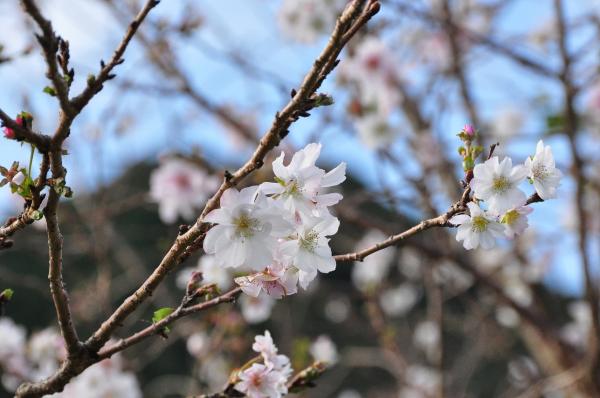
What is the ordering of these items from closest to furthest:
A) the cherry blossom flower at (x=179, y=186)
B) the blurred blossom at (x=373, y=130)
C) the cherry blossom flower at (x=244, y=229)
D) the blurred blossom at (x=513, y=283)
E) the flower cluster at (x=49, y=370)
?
the cherry blossom flower at (x=244, y=229)
the flower cluster at (x=49, y=370)
the blurred blossom at (x=373, y=130)
the cherry blossom flower at (x=179, y=186)
the blurred blossom at (x=513, y=283)

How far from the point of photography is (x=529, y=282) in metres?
3.44

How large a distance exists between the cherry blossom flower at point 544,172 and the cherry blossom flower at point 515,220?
0.14 feet

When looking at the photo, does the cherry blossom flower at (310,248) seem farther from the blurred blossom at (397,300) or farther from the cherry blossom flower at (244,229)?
the blurred blossom at (397,300)

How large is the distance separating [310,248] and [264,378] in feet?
1.01

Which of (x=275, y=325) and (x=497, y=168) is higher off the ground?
(x=275, y=325)

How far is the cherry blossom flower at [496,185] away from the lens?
3.03 ft

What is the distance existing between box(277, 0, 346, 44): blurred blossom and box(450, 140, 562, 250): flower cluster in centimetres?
270

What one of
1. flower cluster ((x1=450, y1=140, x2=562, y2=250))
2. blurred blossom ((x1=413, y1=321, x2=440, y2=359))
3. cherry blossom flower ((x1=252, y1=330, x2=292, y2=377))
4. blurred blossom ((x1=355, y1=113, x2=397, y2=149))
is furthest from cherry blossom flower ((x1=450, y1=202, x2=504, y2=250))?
blurred blossom ((x1=413, y1=321, x2=440, y2=359))

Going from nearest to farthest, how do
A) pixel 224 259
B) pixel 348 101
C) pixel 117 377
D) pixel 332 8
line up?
pixel 224 259
pixel 117 377
pixel 348 101
pixel 332 8

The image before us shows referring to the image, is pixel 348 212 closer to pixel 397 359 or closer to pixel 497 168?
pixel 397 359

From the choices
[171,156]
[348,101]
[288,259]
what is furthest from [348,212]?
[288,259]

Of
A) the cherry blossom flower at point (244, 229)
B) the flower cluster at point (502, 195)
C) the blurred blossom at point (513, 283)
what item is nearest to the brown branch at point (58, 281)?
the cherry blossom flower at point (244, 229)

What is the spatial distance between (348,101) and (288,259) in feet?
8.19

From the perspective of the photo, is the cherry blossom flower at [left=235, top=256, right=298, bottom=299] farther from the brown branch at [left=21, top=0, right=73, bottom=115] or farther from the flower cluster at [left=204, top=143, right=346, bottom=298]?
the brown branch at [left=21, top=0, right=73, bottom=115]
